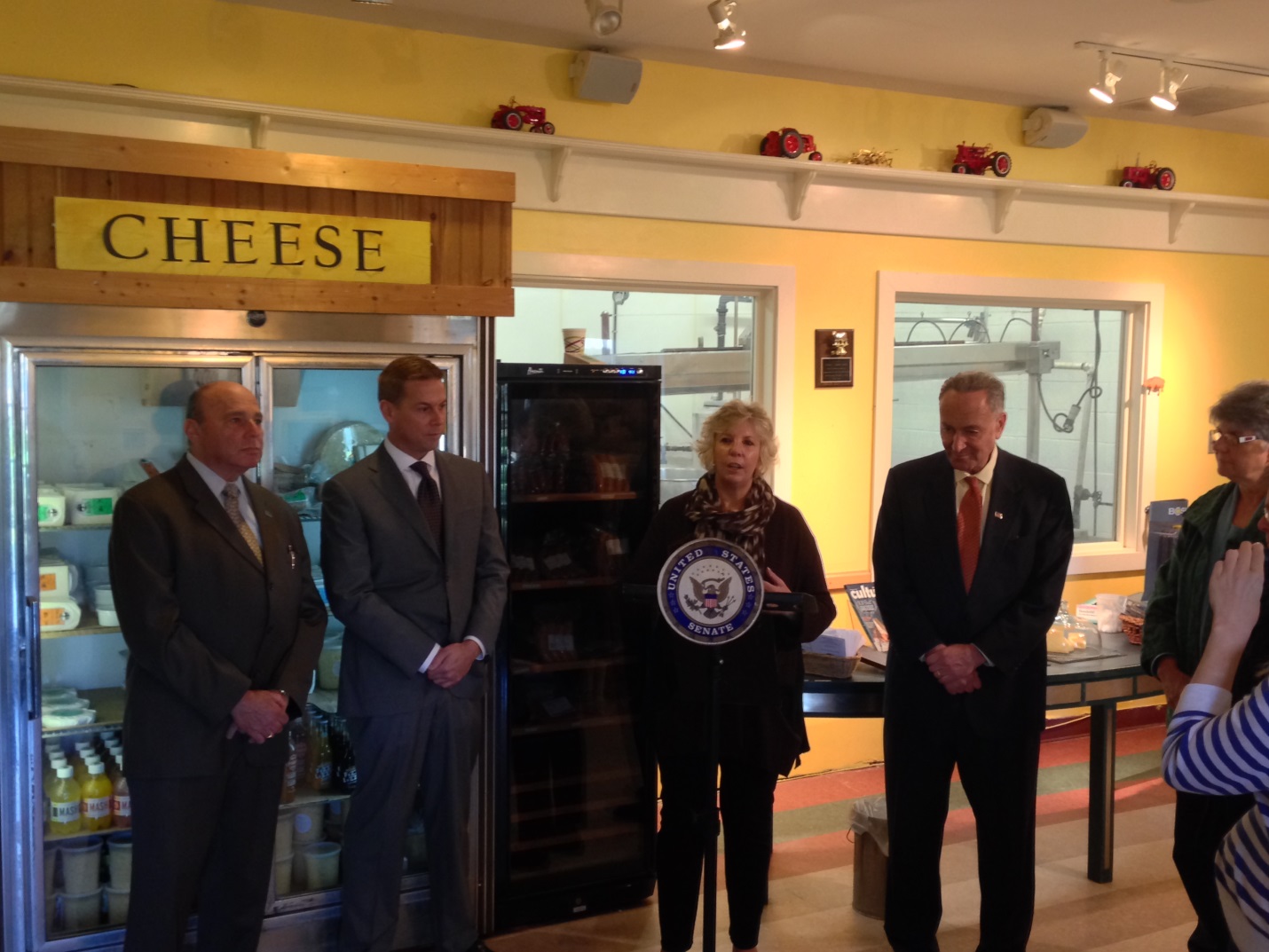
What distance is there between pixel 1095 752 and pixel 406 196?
2.99 m

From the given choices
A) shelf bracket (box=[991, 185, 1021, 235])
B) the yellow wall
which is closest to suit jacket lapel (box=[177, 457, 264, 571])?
the yellow wall

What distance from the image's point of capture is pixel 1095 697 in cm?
365

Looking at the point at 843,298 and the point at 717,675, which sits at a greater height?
the point at 843,298

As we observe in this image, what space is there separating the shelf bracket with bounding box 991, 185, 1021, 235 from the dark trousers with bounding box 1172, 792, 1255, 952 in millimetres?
3004

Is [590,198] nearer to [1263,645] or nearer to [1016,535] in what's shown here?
[1016,535]

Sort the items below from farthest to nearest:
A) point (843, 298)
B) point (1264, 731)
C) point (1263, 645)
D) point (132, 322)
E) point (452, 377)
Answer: point (843, 298), point (452, 377), point (132, 322), point (1263, 645), point (1264, 731)

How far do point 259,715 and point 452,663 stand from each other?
20.2 inches

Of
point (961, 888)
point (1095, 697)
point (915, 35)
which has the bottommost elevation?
point (961, 888)

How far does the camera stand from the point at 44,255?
283 centimetres

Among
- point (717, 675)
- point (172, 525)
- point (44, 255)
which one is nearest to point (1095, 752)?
point (717, 675)

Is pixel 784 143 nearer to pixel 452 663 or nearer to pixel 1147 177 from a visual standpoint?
pixel 1147 177

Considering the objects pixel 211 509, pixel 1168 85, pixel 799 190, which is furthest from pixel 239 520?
pixel 1168 85

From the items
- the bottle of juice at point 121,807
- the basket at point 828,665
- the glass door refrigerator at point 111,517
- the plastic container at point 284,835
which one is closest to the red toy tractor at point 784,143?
the glass door refrigerator at point 111,517

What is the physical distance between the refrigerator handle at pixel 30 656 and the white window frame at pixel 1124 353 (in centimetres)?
342
